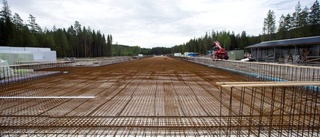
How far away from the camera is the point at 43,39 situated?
44.9 m

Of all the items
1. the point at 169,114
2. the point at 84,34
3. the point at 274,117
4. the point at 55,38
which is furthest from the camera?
the point at 84,34

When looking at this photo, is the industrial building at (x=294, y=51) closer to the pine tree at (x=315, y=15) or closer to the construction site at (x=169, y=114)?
the construction site at (x=169, y=114)

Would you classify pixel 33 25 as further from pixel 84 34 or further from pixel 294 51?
pixel 294 51

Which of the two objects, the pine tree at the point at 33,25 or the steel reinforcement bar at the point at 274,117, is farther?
the pine tree at the point at 33,25

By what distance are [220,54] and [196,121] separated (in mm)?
17293

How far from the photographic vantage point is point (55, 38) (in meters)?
50.9

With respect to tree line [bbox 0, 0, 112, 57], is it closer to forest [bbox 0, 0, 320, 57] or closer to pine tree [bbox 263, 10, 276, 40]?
forest [bbox 0, 0, 320, 57]

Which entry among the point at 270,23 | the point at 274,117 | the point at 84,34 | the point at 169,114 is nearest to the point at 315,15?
the point at 270,23

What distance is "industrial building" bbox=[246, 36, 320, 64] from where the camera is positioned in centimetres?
1648

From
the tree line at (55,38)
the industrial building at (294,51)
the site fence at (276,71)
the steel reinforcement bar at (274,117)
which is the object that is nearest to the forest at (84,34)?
the tree line at (55,38)

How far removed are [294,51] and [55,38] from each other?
A: 52365 mm

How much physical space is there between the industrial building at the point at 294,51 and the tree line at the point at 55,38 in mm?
41507

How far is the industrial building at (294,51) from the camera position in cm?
1648

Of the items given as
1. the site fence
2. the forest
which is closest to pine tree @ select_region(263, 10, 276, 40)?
the forest
